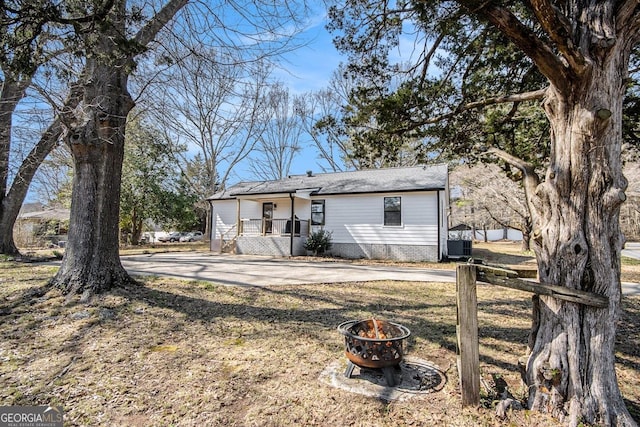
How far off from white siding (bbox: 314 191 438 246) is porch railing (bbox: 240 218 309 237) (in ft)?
4.37

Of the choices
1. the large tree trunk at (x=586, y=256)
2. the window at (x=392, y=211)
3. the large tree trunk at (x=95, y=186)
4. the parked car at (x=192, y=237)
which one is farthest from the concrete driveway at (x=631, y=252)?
the parked car at (x=192, y=237)

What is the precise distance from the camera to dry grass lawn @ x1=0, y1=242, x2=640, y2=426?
2377 millimetres

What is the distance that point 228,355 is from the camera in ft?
11.1

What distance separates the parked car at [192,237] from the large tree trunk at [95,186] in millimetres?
29751

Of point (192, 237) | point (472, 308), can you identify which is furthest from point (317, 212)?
point (192, 237)

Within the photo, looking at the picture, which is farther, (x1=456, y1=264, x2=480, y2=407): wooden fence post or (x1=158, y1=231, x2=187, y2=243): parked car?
(x1=158, y1=231, x2=187, y2=243): parked car

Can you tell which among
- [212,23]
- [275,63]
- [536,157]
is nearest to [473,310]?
[536,157]

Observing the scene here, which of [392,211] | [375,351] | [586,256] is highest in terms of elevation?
[392,211]

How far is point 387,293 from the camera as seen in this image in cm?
646

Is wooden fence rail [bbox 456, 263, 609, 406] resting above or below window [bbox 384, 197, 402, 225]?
below

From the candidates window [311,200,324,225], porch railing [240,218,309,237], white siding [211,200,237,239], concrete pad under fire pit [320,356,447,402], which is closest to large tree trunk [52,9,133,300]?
concrete pad under fire pit [320,356,447,402]

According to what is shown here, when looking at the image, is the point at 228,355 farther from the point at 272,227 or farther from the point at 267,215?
the point at 267,215

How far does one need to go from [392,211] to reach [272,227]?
21.0 feet

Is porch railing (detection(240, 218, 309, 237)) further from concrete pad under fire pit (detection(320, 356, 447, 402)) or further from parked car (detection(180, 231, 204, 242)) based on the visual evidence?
parked car (detection(180, 231, 204, 242))
